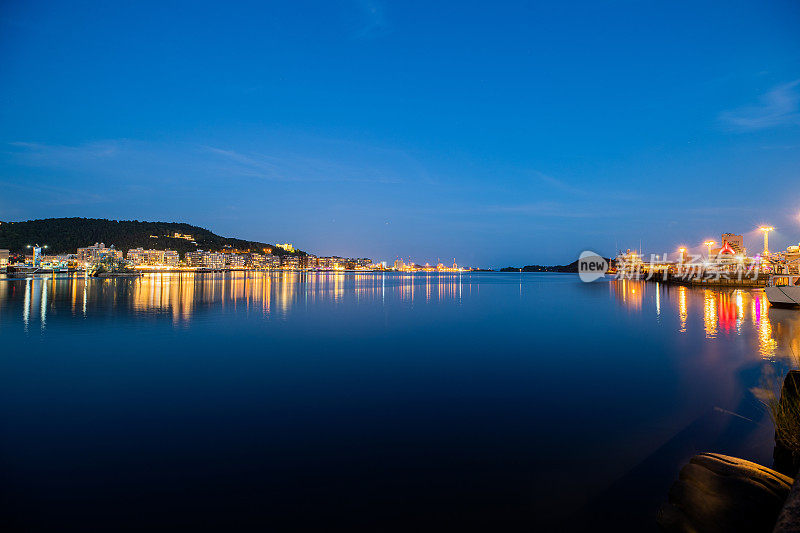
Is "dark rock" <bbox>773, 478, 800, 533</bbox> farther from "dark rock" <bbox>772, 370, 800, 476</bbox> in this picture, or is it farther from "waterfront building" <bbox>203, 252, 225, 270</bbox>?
"waterfront building" <bbox>203, 252, 225, 270</bbox>

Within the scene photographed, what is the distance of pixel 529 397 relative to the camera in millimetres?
9023

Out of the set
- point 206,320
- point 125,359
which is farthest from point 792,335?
point 206,320

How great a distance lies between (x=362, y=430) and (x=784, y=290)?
3606 centimetres

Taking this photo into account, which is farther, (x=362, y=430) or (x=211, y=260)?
(x=211, y=260)

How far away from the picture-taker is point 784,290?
29.1 meters

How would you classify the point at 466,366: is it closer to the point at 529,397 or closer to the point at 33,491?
→ the point at 529,397

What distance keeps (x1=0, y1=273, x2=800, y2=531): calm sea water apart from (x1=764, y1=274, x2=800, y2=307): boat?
18608 mm

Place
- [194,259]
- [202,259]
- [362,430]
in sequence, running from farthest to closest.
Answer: [202,259], [194,259], [362,430]

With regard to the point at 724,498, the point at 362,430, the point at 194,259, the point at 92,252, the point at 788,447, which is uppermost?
the point at 92,252

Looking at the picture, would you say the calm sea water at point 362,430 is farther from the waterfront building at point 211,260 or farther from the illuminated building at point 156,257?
the waterfront building at point 211,260

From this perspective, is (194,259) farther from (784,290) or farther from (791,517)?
(791,517)

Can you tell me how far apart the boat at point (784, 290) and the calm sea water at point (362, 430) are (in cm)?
1861

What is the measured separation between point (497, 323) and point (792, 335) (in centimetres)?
1257

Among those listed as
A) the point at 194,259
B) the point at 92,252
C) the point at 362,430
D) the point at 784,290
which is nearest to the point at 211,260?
the point at 194,259
